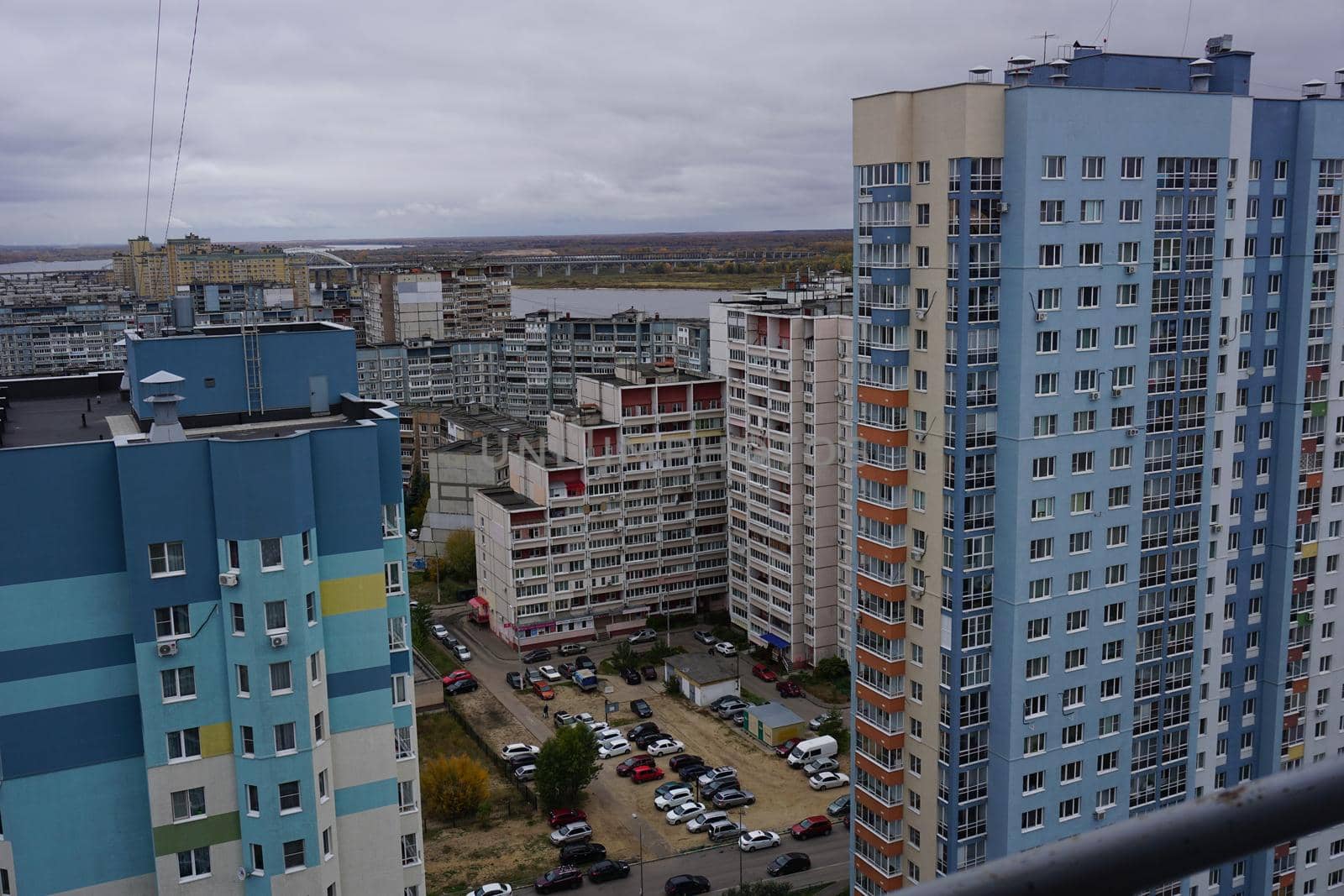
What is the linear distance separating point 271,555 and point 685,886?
1084cm

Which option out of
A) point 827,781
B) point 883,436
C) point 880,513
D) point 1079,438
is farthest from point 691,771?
point 1079,438

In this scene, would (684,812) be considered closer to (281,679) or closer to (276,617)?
(281,679)

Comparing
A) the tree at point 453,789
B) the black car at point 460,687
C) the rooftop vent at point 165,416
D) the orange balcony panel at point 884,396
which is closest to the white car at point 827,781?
the tree at point 453,789

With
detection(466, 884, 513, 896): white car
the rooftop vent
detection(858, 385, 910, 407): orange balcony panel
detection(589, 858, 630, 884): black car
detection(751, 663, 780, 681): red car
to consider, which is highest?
the rooftop vent

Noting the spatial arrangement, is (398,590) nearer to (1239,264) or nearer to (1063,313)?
(1063,313)

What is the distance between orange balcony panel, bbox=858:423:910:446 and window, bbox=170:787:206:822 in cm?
775

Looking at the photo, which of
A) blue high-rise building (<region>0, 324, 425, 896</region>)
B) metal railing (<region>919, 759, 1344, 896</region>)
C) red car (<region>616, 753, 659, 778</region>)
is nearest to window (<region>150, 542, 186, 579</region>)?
blue high-rise building (<region>0, 324, 425, 896</region>)

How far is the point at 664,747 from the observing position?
66.9ft

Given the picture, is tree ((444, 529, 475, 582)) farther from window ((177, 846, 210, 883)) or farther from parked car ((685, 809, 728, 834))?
window ((177, 846, 210, 883))

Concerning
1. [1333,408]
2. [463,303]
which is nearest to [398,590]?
[1333,408]

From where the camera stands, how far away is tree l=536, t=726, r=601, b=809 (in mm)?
17984

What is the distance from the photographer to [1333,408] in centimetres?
1320

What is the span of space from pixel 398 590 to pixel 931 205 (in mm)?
6792

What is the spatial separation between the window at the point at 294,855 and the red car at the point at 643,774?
1275 cm
